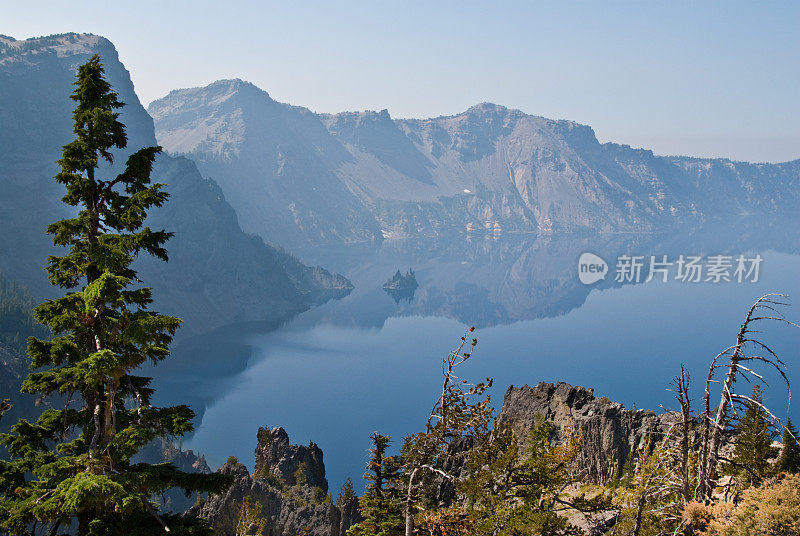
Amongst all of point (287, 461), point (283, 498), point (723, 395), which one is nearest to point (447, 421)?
point (723, 395)

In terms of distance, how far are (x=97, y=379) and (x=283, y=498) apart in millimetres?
68924

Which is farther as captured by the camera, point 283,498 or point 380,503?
point 283,498

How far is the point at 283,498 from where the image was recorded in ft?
250

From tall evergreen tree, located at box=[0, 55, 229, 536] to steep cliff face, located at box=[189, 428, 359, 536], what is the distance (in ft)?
138

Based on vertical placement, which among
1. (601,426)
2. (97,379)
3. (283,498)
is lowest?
(283,498)

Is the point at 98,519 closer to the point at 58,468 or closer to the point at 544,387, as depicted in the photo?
the point at 58,468

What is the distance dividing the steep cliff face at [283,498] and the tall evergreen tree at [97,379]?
138 ft

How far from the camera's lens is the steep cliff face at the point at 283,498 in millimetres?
64750

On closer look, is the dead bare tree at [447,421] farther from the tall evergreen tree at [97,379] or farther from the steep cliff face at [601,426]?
the steep cliff face at [601,426]

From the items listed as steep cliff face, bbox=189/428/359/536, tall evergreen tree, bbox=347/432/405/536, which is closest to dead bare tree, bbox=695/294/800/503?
tall evergreen tree, bbox=347/432/405/536

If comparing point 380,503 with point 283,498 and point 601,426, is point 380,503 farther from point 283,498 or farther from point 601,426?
point 283,498

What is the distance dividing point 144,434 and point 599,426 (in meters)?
59.3

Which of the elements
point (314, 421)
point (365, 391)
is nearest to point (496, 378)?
point (365, 391)

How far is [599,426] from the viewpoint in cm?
6412
